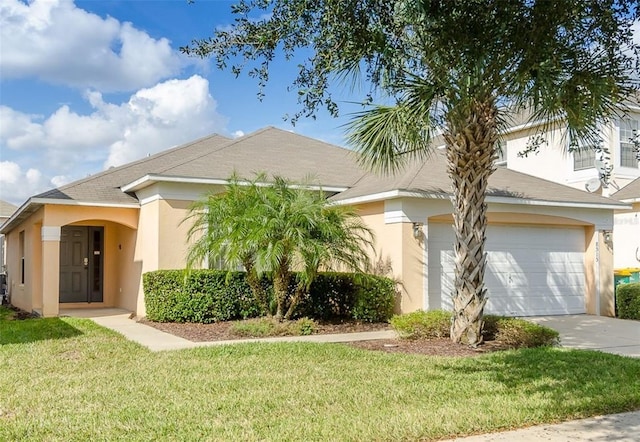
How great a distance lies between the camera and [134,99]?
19.2m

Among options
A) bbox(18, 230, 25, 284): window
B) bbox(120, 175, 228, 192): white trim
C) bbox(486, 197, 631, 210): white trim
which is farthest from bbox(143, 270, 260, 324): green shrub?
bbox(18, 230, 25, 284): window

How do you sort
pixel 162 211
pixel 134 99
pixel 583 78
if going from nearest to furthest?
pixel 583 78
pixel 162 211
pixel 134 99

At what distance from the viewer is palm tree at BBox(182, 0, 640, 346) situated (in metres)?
6.18

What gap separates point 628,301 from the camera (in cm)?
1512

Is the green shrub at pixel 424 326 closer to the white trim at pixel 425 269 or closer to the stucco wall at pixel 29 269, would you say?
the white trim at pixel 425 269

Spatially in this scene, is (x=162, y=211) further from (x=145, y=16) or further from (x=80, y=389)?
(x=80, y=389)

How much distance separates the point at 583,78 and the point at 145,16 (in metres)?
7.64

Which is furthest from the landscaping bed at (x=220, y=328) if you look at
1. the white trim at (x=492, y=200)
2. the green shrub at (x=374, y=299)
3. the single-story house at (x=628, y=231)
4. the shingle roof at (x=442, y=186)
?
the single-story house at (x=628, y=231)

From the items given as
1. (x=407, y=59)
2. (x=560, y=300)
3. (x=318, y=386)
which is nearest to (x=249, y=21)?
(x=407, y=59)

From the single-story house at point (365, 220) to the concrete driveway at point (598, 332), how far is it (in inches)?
32.9

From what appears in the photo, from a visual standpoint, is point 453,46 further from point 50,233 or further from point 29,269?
point 29,269

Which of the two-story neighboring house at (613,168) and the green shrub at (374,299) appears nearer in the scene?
the green shrub at (374,299)

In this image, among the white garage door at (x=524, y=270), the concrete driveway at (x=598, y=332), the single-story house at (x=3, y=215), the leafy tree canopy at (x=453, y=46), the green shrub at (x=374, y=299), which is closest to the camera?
the leafy tree canopy at (x=453, y=46)

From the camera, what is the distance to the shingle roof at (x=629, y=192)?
62.5 ft
